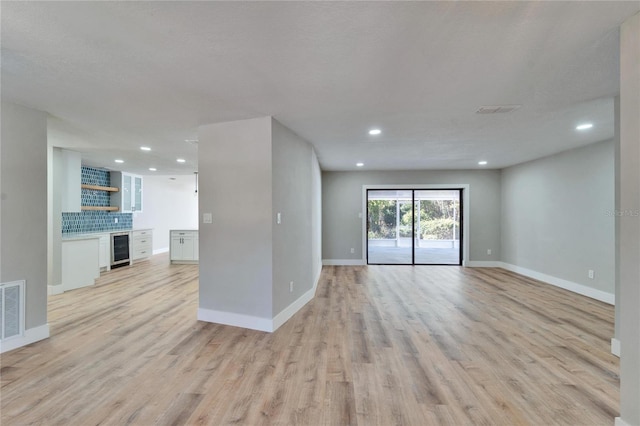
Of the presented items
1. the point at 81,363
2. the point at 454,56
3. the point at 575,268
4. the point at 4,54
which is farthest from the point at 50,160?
the point at 575,268

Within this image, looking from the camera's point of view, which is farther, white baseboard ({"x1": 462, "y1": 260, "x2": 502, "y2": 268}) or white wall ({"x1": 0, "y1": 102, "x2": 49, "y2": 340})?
white baseboard ({"x1": 462, "y1": 260, "x2": 502, "y2": 268})

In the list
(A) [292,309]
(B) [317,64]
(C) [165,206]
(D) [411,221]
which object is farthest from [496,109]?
(C) [165,206]

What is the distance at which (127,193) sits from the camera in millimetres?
7426

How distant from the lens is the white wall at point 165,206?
8609mm

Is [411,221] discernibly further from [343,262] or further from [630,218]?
[630,218]

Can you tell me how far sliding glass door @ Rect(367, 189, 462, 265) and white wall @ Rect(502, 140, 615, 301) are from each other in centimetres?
128

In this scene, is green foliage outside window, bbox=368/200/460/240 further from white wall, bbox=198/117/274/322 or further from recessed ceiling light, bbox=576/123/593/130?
white wall, bbox=198/117/274/322

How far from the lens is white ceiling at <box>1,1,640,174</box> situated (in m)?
1.47

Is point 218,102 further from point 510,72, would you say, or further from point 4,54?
point 510,72

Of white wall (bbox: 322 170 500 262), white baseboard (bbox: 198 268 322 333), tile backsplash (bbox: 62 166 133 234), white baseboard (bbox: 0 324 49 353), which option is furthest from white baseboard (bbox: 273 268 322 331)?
tile backsplash (bbox: 62 166 133 234)

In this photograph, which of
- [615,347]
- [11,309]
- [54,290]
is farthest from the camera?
[54,290]

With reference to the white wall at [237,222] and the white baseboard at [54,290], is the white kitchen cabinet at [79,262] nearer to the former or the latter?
the white baseboard at [54,290]

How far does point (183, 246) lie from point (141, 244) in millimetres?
1338

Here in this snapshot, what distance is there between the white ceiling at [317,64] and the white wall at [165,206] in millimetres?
5388
